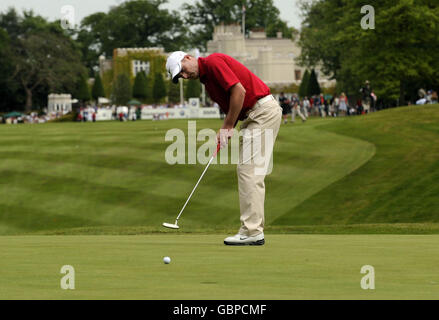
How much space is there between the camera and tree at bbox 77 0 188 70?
163 meters

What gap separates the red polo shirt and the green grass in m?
7.13

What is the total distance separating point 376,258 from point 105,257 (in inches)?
104

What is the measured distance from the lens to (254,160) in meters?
10.2

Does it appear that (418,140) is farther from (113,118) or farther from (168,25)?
(168,25)

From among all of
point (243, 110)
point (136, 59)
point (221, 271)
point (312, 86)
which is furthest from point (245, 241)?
point (136, 59)

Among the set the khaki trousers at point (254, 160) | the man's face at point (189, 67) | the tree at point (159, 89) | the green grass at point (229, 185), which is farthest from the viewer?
the tree at point (159, 89)

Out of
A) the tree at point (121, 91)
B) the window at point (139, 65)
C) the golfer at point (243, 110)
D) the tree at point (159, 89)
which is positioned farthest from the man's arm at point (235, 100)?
the window at point (139, 65)

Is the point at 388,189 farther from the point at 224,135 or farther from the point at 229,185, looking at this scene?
the point at 224,135

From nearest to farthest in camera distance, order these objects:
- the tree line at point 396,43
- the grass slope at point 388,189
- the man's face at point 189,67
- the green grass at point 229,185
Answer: the man's face at point 189,67, the grass slope at point 388,189, the green grass at point 229,185, the tree line at point 396,43

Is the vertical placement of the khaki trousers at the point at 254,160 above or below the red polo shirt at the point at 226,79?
below

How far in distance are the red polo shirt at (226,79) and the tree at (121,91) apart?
114 meters

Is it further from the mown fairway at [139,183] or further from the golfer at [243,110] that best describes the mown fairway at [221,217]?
the golfer at [243,110]

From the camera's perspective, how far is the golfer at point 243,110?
9.91m

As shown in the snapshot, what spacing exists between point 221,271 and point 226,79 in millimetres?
3133
